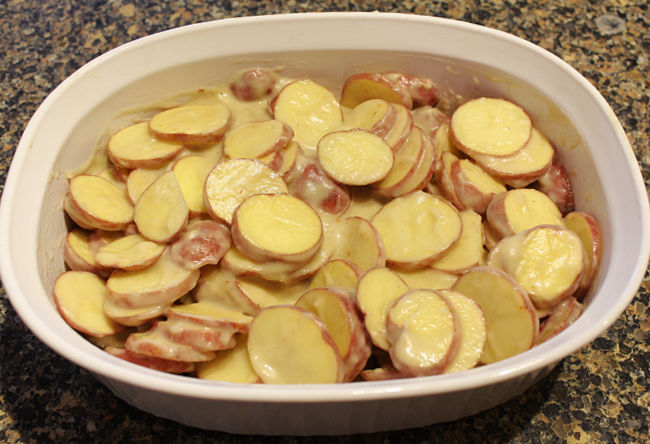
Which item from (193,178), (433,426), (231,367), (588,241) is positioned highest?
(588,241)

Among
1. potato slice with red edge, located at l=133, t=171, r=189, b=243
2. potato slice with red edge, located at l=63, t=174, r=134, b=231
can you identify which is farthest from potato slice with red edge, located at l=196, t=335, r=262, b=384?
potato slice with red edge, located at l=63, t=174, r=134, b=231

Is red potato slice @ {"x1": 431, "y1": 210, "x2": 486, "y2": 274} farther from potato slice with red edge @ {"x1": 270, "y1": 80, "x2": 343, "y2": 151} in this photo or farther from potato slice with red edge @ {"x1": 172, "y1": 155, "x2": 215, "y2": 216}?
potato slice with red edge @ {"x1": 172, "y1": 155, "x2": 215, "y2": 216}

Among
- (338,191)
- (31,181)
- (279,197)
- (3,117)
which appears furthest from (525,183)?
(3,117)

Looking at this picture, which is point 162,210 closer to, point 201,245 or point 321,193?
point 201,245

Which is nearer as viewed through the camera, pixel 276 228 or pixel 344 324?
pixel 344 324

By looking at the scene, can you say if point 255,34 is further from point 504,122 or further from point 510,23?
point 510,23

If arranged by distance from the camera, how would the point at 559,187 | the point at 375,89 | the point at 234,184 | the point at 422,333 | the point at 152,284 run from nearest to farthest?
the point at 422,333, the point at 152,284, the point at 234,184, the point at 559,187, the point at 375,89

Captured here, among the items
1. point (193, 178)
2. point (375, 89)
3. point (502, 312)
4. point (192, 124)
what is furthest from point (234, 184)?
point (502, 312)
